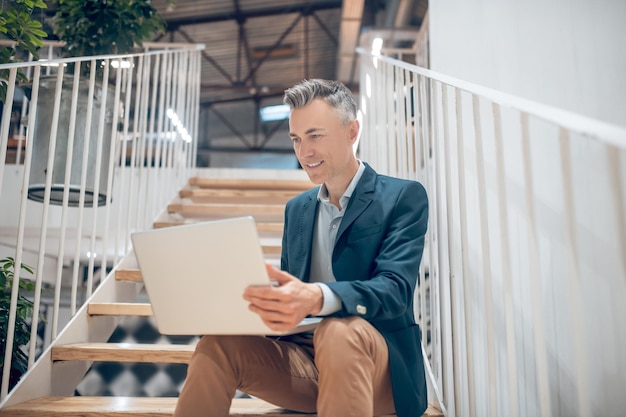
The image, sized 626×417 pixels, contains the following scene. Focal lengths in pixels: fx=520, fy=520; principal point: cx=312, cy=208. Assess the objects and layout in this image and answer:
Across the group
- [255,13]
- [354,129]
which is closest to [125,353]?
[354,129]

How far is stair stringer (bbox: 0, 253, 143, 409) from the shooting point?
5.14ft

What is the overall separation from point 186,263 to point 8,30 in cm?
131

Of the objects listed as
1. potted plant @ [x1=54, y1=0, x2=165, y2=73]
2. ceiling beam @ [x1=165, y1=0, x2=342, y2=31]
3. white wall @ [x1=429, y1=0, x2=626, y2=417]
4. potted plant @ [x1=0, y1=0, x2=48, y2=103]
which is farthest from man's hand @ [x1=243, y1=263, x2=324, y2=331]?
ceiling beam @ [x1=165, y1=0, x2=342, y2=31]

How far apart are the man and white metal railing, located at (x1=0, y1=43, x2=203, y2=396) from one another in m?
0.78

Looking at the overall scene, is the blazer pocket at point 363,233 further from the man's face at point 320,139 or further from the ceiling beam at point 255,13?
the ceiling beam at point 255,13

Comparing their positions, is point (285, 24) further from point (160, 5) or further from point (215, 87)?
point (160, 5)

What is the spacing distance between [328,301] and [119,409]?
78 centimetres

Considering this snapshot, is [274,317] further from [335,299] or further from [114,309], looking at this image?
[114,309]

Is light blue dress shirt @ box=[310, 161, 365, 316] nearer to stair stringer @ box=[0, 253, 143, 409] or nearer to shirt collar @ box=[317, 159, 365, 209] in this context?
shirt collar @ box=[317, 159, 365, 209]

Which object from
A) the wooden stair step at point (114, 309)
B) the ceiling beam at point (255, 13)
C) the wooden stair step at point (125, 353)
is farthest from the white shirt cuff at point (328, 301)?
the ceiling beam at point (255, 13)

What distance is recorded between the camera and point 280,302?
3.05 feet

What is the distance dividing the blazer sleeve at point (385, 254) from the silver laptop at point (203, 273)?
0.62 feet

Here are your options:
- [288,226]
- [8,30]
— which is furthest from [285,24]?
[288,226]

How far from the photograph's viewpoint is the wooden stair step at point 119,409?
4.56 ft
